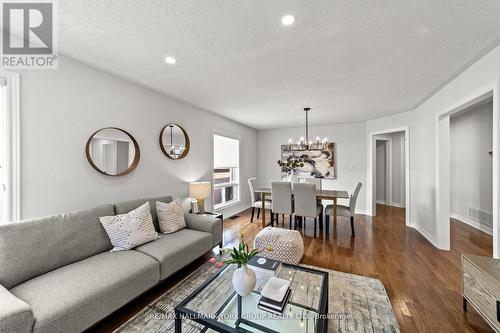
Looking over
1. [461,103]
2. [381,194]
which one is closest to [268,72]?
[461,103]

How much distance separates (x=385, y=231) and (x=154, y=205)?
408 centimetres

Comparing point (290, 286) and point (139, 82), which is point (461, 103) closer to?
point (290, 286)

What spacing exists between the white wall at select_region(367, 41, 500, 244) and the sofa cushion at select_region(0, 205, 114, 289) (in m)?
4.17

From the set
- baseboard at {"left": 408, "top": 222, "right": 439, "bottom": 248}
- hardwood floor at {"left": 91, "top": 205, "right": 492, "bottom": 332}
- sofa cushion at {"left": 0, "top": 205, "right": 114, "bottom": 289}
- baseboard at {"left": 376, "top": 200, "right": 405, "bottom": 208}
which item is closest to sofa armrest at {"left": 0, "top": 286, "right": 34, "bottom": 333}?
sofa cushion at {"left": 0, "top": 205, "right": 114, "bottom": 289}

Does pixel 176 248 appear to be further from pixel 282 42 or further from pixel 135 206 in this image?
pixel 282 42

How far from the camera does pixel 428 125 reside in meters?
3.33

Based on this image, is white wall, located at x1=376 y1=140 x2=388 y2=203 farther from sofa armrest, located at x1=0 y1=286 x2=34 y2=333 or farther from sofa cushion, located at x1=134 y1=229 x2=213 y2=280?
sofa armrest, located at x1=0 y1=286 x2=34 y2=333

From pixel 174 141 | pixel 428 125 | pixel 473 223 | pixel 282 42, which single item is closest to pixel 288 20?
pixel 282 42

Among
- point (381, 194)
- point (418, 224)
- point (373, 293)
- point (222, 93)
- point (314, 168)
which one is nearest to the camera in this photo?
point (373, 293)

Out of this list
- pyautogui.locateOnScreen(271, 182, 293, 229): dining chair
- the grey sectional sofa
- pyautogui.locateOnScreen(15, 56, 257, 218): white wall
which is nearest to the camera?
the grey sectional sofa

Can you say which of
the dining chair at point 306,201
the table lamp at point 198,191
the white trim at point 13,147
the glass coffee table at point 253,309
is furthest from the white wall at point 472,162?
the white trim at point 13,147

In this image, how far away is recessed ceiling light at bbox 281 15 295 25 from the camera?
1.49 m

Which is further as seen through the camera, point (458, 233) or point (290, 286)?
point (458, 233)

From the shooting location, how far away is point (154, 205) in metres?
2.57
